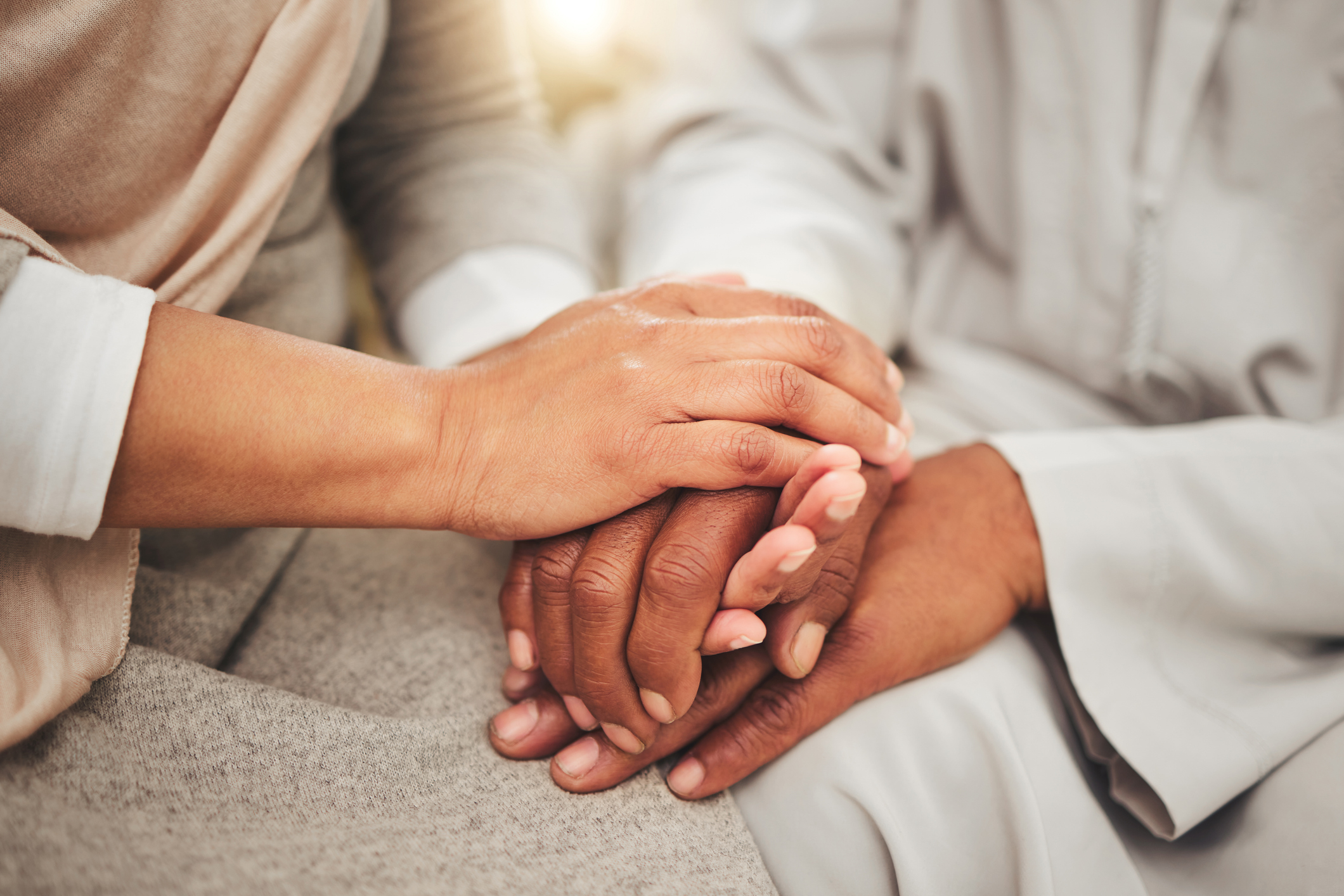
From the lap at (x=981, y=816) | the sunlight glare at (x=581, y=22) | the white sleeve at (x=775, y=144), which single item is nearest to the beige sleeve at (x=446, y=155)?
the white sleeve at (x=775, y=144)

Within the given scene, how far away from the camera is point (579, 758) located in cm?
49

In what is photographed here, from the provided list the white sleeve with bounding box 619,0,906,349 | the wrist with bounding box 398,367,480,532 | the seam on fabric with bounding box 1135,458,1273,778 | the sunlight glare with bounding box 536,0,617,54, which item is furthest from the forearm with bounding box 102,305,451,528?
the sunlight glare with bounding box 536,0,617,54

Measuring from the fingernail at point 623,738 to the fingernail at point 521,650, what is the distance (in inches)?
3.1

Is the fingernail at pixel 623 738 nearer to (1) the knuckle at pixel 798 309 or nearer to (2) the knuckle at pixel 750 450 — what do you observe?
(2) the knuckle at pixel 750 450

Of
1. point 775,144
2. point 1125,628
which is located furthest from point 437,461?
point 775,144

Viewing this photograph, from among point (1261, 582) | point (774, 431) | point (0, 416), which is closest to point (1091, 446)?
point (1261, 582)

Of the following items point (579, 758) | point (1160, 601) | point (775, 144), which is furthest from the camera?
point (775, 144)

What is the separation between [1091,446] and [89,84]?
0.76m

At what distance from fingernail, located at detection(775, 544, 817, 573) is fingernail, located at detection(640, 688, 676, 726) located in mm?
112

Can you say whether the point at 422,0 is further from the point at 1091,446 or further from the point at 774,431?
the point at 1091,446

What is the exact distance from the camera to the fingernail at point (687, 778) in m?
0.49

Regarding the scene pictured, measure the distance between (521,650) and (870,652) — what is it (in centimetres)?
24

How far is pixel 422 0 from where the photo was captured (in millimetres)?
787

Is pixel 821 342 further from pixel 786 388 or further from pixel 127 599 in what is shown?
pixel 127 599
